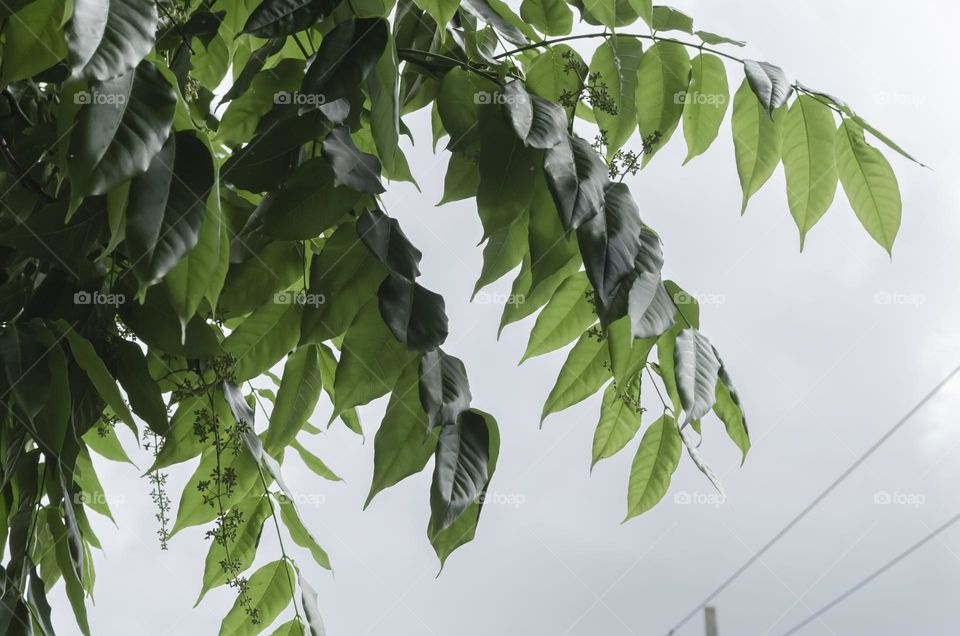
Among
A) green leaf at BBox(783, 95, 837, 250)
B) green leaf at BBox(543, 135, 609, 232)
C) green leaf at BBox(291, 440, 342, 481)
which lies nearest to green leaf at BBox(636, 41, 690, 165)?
green leaf at BBox(783, 95, 837, 250)

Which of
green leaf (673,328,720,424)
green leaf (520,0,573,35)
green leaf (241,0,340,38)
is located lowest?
green leaf (673,328,720,424)

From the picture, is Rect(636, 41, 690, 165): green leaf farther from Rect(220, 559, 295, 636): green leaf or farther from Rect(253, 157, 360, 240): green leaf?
Rect(220, 559, 295, 636): green leaf

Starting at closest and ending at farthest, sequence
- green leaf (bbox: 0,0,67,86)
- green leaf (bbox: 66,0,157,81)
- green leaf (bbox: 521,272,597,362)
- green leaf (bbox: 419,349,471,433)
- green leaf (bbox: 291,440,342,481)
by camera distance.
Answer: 1. green leaf (bbox: 66,0,157,81)
2. green leaf (bbox: 0,0,67,86)
3. green leaf (bbox: 419,349,471,433)
4. green leaf (bbox: 521,272,597,362)
5. green leaf (bbox: 291,440,342,481)

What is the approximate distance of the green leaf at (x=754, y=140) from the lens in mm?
973

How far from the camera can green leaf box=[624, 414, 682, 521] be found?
99 centimetres

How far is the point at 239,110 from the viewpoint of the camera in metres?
0.93

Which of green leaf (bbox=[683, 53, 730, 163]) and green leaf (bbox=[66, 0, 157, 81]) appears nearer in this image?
green leaf (bbox=[66, 0, 157, 81])

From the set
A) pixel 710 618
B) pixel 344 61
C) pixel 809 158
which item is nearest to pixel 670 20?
pixel 809 158

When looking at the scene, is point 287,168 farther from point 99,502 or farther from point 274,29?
point 99,502

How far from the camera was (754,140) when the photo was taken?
0.98 m

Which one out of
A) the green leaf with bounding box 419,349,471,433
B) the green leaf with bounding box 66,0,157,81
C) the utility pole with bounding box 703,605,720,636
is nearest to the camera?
the green leaf with bounding box 66,0,157,81

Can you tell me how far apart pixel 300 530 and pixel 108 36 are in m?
0.69

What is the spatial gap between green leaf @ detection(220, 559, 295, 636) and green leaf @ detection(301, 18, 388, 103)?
63cm

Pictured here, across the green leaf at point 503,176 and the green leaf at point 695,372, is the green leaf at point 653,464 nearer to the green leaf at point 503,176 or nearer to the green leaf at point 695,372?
the green leaf at point 695,372
